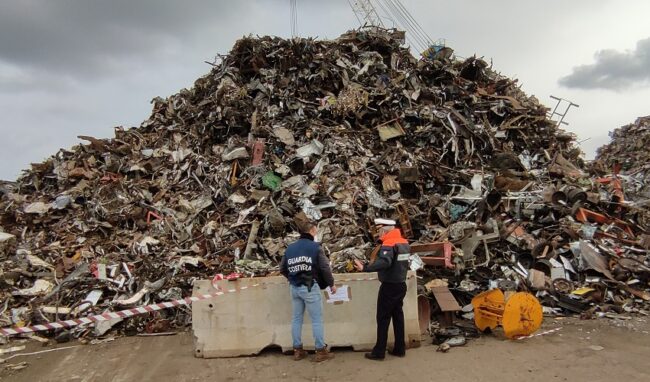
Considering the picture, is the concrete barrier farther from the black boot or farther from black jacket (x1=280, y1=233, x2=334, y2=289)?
black jacket (x1=280, y1=233, x2=334, y2=289)

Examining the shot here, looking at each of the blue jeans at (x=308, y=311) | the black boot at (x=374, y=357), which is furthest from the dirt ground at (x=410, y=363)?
the blue jeans at (x=308, y=311)

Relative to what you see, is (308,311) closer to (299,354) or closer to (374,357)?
(299,354)

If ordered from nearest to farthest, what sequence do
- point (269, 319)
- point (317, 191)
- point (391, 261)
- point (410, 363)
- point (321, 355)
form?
1. point (391, 261)
2. point (410, 363)
3. point (321, 355)
4. point (269, 319)
5. point (317, 191)

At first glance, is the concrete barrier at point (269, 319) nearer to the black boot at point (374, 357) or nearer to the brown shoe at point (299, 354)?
the brown shoe at point (299, 354)

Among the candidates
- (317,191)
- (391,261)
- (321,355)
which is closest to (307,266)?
(391,261)

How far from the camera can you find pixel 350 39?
1325 centimetres

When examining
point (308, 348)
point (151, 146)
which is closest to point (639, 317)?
point (308, 348)

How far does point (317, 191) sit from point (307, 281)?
3.73 metres

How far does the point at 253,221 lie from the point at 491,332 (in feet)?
14.3

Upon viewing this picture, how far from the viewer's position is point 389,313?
16.8 ft

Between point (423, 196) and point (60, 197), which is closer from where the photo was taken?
point (423, 196)

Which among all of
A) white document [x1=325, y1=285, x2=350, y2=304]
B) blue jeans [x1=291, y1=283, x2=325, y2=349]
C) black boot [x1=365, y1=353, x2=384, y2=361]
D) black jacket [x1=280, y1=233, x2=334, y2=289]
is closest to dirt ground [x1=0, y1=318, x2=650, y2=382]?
black boot [x1=365, y1=353, x2=384, y2=361]

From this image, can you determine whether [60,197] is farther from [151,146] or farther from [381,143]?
[381,143]

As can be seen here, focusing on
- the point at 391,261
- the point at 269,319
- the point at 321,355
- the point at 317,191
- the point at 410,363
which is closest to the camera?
the point at 391,261
